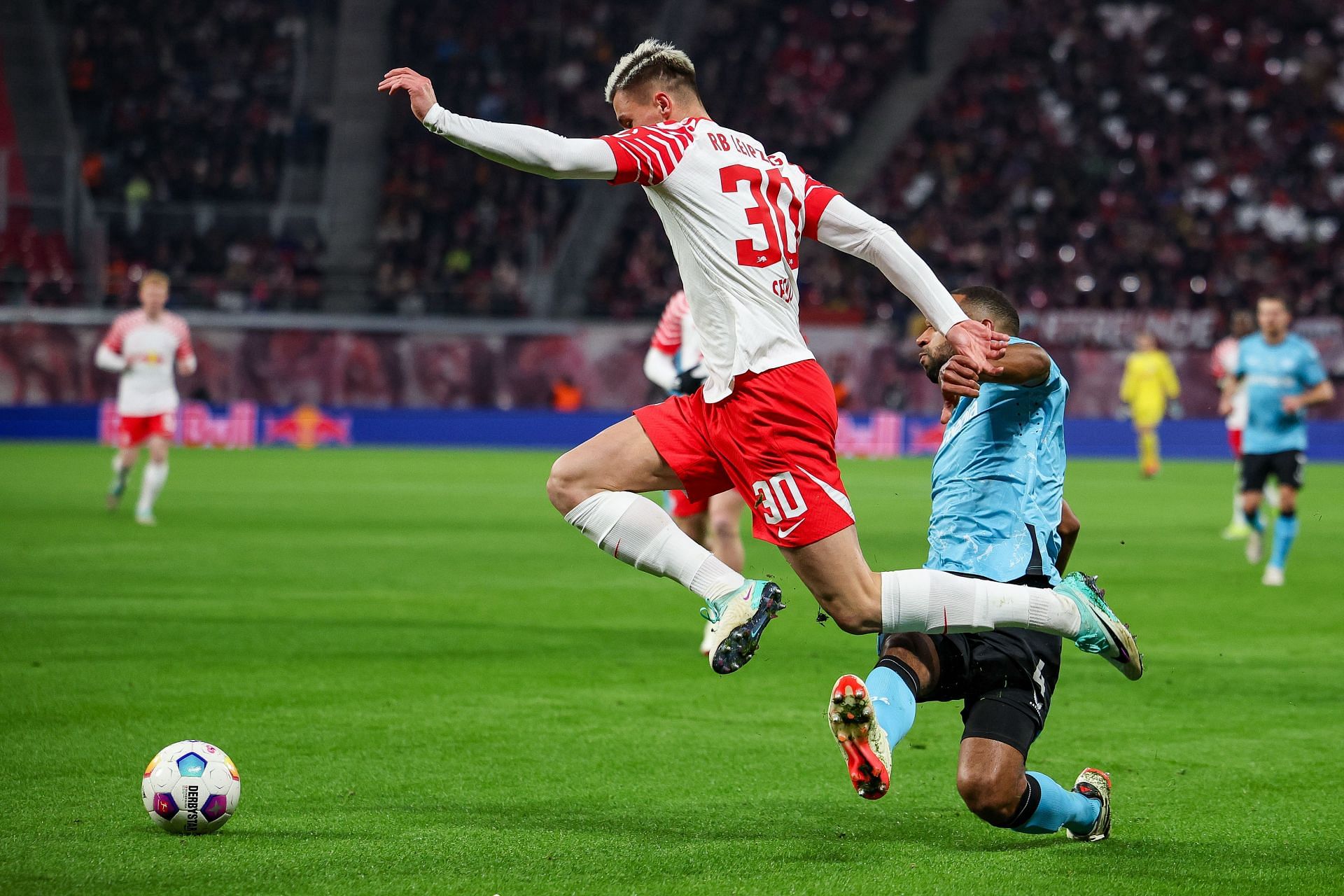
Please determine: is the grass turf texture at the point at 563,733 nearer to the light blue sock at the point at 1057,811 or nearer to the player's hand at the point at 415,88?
the light blue sock at the point at 1057,811

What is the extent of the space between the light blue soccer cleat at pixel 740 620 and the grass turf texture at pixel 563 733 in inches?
23.3

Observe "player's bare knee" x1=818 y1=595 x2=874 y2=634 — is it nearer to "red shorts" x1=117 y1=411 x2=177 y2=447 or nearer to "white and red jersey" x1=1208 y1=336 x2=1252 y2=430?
"white and red jersey" x1=1208 y1=336 x2=1252 y2=430

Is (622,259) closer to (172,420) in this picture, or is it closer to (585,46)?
(585,46)

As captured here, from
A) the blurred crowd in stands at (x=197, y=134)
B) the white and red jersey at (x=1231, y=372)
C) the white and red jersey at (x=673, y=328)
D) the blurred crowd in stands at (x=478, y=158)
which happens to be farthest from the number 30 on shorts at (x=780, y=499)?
the blurred crowd in stands at (x=197, y=134)

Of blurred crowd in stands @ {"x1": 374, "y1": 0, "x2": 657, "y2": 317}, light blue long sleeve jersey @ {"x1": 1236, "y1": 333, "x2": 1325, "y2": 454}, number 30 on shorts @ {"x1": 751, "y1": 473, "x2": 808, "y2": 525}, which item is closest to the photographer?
number 30 on shorts @ {"x1": 751, "y1": 473, "x2": 808, "y2": 525}

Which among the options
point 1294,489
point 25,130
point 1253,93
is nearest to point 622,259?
point 25,130

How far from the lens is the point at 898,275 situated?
534 centimetres

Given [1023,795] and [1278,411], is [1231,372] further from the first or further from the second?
[1023,795]

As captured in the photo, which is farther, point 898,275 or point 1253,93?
point 1253,93

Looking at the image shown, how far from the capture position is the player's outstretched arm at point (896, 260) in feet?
16.4

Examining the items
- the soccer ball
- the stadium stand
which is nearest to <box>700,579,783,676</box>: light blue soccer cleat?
the soccer ball

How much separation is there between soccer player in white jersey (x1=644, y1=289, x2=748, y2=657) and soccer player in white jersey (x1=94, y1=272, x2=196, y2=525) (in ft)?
26.2

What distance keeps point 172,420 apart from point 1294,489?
10.5 metres

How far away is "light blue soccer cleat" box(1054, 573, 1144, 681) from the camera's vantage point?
4863 millimetres
